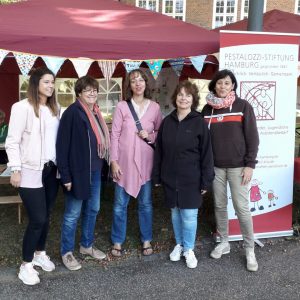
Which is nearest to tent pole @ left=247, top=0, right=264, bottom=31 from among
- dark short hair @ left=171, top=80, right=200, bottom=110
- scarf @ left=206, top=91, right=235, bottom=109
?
scarf @ left=206, top=91, right=235, bottom=109

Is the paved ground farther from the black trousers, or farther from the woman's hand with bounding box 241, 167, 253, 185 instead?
the woman's hand with bounding box 241, 167, 253, 185

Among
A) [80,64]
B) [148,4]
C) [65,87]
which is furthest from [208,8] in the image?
[80,64]

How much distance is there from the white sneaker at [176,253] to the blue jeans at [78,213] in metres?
0.78

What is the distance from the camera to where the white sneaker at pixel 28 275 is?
10.6 feet

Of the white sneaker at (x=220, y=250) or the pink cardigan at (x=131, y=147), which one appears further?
the white sneaker at (x=220, y=250)

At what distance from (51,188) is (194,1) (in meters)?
22.5

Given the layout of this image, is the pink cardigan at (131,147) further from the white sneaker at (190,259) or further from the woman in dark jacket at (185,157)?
the white sneaker at (190,259)

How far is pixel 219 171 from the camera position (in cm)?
358

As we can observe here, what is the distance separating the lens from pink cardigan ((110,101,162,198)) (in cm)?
351

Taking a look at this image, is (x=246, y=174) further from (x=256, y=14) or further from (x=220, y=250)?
(x=256, y=14)

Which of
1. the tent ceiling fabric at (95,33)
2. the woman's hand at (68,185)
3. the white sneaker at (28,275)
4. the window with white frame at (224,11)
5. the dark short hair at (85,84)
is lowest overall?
the white sneaker at (28,275)

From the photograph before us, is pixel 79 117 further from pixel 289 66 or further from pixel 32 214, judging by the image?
pixel 289 66

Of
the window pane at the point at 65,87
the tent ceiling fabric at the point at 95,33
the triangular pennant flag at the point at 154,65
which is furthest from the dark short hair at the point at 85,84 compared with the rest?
the window pane at the point at 65,87

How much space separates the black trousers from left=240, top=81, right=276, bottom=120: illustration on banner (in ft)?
6.64
